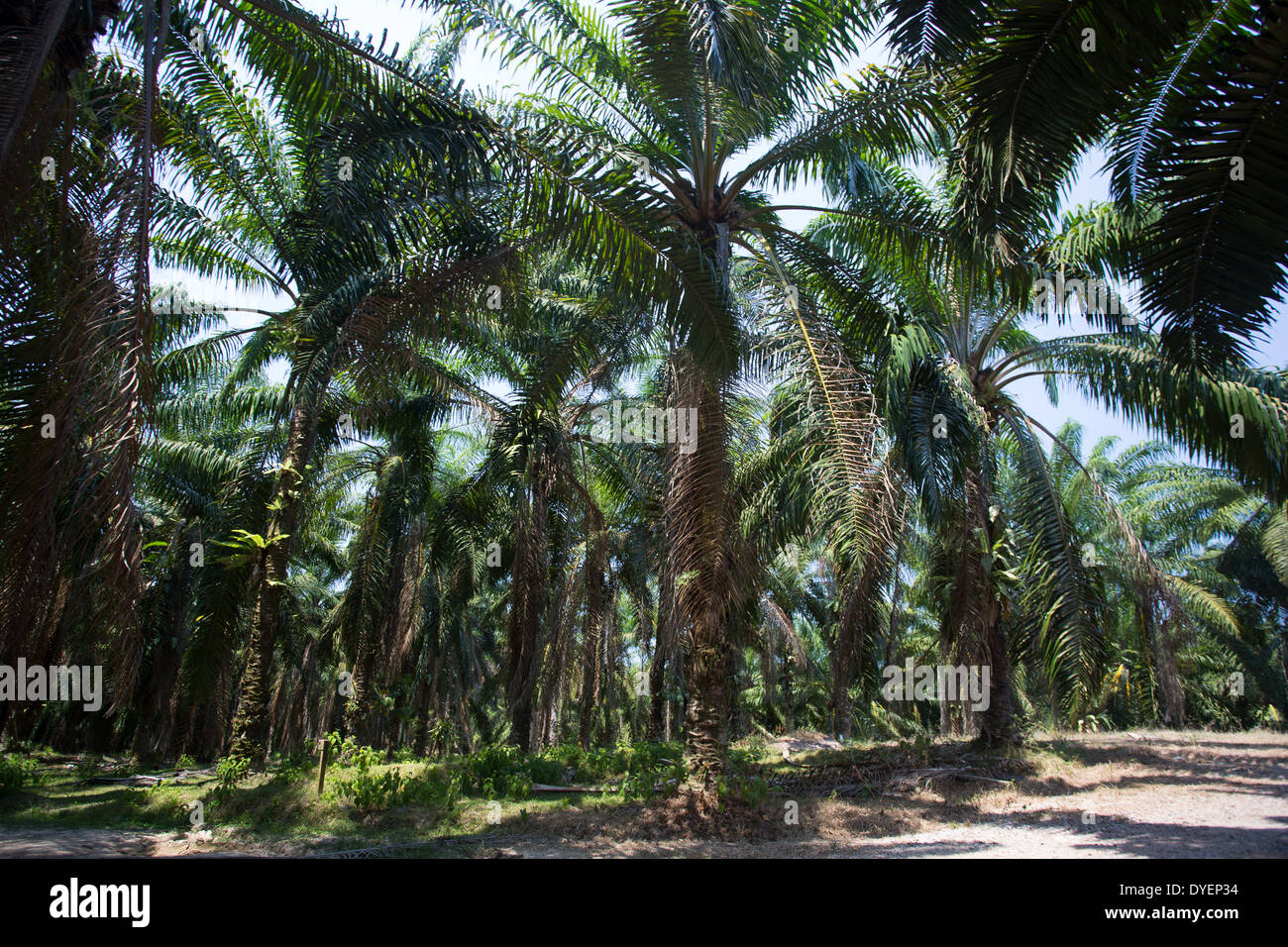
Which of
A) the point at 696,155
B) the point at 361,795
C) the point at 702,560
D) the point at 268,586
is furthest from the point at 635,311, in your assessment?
the point at 361,795

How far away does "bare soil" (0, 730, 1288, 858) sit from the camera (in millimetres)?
6910

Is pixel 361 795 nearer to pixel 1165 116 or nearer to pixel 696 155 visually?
pixel 696 155

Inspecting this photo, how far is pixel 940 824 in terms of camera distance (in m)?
8.76

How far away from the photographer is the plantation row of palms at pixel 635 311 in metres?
4.75

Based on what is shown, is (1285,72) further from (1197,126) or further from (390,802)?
(390,802)

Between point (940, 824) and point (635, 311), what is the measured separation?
773 cm

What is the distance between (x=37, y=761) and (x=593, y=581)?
15396 millimetres

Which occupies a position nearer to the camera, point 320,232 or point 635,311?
point 320,232

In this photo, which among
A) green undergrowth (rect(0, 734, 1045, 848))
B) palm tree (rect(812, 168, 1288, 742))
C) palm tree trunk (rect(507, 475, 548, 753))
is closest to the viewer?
green undergrowth (rect(0, 734, 1045, 848))

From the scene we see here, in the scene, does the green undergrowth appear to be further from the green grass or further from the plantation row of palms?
the plantation row of palms

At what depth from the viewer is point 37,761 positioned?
694 inches

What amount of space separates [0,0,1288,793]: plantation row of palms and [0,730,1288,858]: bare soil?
3.42 ft

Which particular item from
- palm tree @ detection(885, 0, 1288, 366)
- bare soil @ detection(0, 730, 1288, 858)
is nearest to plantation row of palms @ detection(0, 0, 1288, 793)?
palm tree @ detection(885, 0, 1288, 366)

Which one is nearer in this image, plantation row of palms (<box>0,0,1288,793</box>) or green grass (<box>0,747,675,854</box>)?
plantation row of palms (<box>0,0,1288,793</box>)
